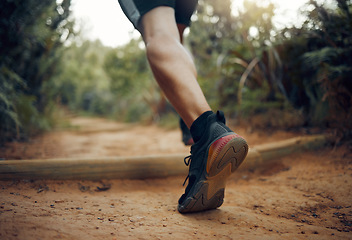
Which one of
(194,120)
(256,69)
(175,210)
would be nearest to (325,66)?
(256,69)

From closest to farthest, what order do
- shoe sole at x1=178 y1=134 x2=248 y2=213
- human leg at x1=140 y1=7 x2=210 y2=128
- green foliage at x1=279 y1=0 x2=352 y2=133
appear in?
1. shoe sole at x1=178 y1=134 x2=248 y2=213
2. human leg at x1=140 y1=7 x2=210 y2=128
3. green foliage at x1=279 y1=0 x2=352 y2=133

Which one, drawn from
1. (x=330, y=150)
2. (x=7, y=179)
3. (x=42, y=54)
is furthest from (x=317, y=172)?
(x=42, y=54)

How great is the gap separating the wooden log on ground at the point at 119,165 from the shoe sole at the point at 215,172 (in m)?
0.60

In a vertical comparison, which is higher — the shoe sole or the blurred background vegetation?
the blurred background vegetation

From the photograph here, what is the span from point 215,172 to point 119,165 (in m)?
0.77

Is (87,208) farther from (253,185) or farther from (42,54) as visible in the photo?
(42,54)

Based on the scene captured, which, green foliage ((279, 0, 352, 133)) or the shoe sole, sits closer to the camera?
the shoe sole

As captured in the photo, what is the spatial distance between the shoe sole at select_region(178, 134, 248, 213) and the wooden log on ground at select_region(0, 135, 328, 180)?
1.98ft

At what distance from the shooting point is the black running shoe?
3.28 ft

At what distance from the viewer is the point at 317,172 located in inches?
63.6

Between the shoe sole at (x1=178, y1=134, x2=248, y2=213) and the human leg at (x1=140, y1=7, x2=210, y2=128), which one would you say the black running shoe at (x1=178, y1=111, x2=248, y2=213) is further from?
the human leg at (x1=140, y1=7, x2=210, y2=128)

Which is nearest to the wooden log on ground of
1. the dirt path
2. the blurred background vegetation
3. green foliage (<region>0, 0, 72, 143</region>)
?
the dirt path

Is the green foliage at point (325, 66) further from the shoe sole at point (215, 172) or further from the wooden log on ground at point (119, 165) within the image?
the shoe sole at point (215, 172)

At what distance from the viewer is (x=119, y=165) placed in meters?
1.58
